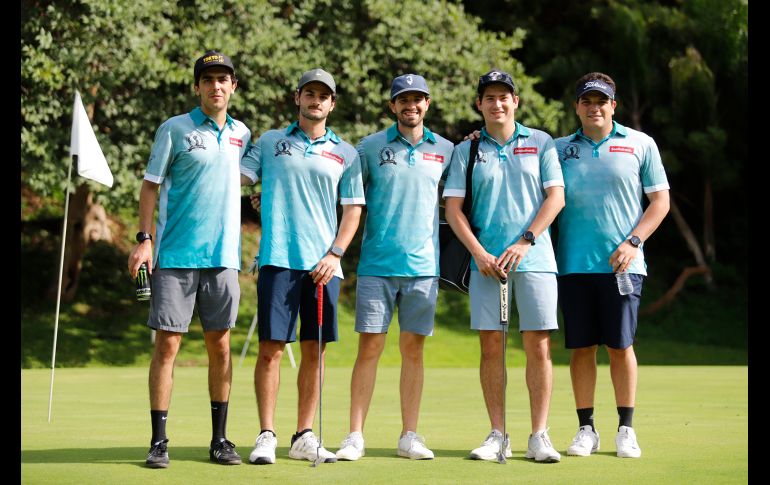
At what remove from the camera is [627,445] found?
7645mm

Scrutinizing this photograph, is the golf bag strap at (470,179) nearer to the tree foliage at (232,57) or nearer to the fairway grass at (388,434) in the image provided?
the fairway grass at (388,434)

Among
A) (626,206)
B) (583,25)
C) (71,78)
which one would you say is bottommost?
(626,206)

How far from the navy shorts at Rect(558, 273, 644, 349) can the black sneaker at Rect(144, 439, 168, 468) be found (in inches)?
105

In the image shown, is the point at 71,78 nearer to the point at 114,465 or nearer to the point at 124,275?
the point at 124,275

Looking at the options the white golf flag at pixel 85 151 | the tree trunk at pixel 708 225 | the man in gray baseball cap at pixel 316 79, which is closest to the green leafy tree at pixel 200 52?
the tree trunk at pixel 708 225

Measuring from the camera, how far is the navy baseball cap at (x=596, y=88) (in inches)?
316

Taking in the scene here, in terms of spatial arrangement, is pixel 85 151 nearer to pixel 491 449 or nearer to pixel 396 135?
pixel 396 135

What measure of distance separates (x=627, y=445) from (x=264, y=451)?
229 centimetres

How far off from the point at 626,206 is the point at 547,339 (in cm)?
103

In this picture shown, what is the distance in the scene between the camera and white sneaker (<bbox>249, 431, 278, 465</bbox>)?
23.7 feet

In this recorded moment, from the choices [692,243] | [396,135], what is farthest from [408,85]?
[692,243]

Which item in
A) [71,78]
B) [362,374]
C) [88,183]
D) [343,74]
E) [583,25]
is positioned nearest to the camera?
[362,374]

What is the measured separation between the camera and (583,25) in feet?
101

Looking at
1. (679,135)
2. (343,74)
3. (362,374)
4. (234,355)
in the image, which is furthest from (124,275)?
(362,374)
